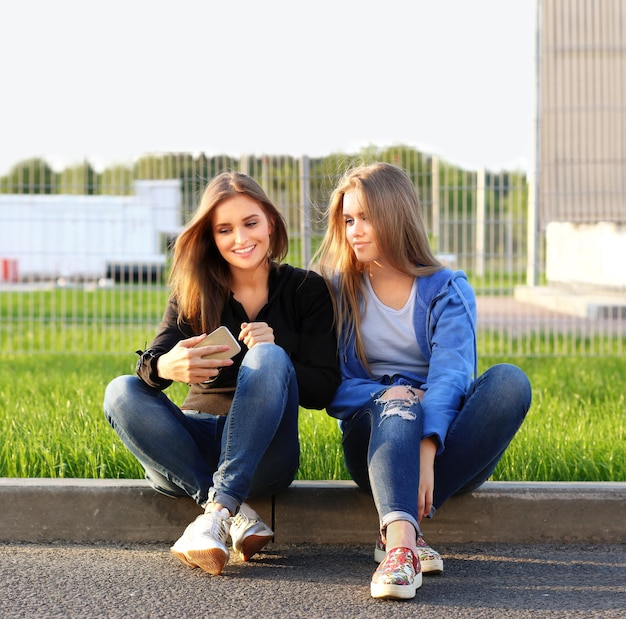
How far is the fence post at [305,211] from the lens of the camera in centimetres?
774

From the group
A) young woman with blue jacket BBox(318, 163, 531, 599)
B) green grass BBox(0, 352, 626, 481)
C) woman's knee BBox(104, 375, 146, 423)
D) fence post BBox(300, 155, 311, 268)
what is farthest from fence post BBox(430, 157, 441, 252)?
woman's knee BBox(104, 375, 146, 423)

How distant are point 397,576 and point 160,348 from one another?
3.58 ft

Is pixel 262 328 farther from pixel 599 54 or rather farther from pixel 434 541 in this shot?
pixel 599 54

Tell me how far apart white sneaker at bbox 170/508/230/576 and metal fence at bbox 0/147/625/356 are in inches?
183

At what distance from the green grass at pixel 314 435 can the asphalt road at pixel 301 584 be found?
48 centimetres

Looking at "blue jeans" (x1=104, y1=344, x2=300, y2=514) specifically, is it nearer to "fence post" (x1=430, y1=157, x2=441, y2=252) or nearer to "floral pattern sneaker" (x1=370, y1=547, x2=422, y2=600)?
"floral pattern sneaker" (x1=370, y1=547, x2=422, y2=600)

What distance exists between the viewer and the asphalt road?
295 centimetres

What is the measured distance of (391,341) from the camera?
3.61 meters

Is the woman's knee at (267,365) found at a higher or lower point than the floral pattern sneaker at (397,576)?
higher

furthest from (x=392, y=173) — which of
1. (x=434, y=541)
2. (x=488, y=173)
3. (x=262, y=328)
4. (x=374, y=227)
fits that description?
(x=488, y=173)

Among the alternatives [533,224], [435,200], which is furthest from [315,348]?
[533,224]

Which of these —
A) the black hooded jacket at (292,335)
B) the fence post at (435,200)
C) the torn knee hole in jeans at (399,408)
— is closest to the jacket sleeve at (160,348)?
the black hooded jacket at (292,335)

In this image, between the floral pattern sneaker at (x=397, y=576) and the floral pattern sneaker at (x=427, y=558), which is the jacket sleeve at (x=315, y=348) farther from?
the floral pattern sneaker at (x=397, y=576)

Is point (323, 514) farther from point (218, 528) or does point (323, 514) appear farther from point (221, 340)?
point (221, 340)
